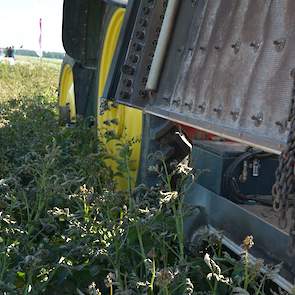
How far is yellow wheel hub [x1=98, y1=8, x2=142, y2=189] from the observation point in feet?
12.2

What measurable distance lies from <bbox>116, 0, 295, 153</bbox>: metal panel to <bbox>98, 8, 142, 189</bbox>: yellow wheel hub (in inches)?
28.3

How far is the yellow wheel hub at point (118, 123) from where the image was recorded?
371cm

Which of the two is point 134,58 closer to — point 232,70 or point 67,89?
point 232,70

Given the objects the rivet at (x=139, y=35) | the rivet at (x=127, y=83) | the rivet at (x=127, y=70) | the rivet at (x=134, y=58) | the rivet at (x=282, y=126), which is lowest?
the rivet at (x=127, y=83)

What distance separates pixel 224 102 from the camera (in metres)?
2.39

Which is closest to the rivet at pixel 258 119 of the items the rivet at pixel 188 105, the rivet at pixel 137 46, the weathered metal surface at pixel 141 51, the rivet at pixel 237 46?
the rivet at pixel 237 46

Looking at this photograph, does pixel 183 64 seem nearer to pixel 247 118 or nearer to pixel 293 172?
pixel 247 118

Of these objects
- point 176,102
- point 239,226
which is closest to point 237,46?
point 176,102

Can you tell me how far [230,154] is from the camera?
2.66 meters

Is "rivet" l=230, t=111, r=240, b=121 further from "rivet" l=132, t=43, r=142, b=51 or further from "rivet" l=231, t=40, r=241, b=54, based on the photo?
"rivet" l=132, t=43, r=142, b=51

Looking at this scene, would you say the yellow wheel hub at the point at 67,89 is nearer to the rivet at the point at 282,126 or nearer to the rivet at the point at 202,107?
the rivet at the point at 202,107

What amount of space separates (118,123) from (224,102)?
2.03m

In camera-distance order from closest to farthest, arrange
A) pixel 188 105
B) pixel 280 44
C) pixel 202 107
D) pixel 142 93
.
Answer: pixel 280 44, pixel 202 107, pixel 188 105, pixel 142 93

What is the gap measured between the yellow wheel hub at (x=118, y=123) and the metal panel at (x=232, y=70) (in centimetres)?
72
